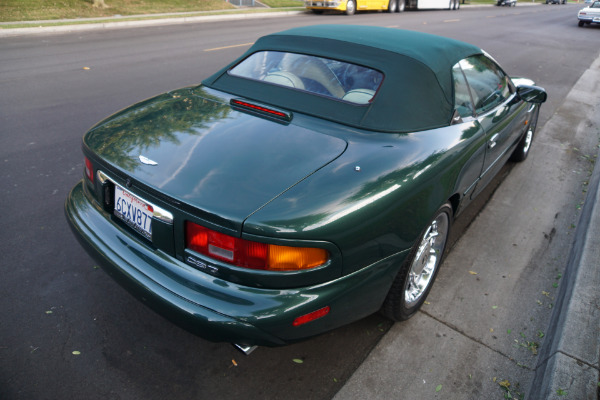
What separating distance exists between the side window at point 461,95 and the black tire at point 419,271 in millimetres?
683

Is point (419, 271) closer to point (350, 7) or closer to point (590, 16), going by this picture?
point (350, 7)

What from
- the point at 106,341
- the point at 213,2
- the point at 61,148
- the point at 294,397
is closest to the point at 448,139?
the point at 294,397

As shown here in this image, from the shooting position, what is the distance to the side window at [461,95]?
3156mm

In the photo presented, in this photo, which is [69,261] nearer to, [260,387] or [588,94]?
[260,387]

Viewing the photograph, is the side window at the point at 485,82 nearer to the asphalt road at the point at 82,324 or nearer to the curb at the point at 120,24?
the asphalt road at the point at 82,324

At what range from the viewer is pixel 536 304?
3211mm

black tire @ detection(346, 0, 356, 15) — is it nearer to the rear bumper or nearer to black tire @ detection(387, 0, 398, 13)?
black tire @ detection(387, 0, 398, 13)

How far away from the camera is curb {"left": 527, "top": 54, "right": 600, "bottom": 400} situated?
Answer: 7.84 ft

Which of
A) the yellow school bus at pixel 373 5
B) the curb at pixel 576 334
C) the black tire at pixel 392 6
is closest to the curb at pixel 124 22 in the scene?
the yellow school bus at pixel 373 5

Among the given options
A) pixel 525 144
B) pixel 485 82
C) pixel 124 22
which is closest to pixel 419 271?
pixel 485 82

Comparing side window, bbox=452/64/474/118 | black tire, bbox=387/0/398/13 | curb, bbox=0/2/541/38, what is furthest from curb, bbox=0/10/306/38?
side window, bbox=452/64/474/118

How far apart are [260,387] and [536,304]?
2.00 m

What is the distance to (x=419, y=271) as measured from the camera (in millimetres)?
3010

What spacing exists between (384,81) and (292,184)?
3.69 ft
